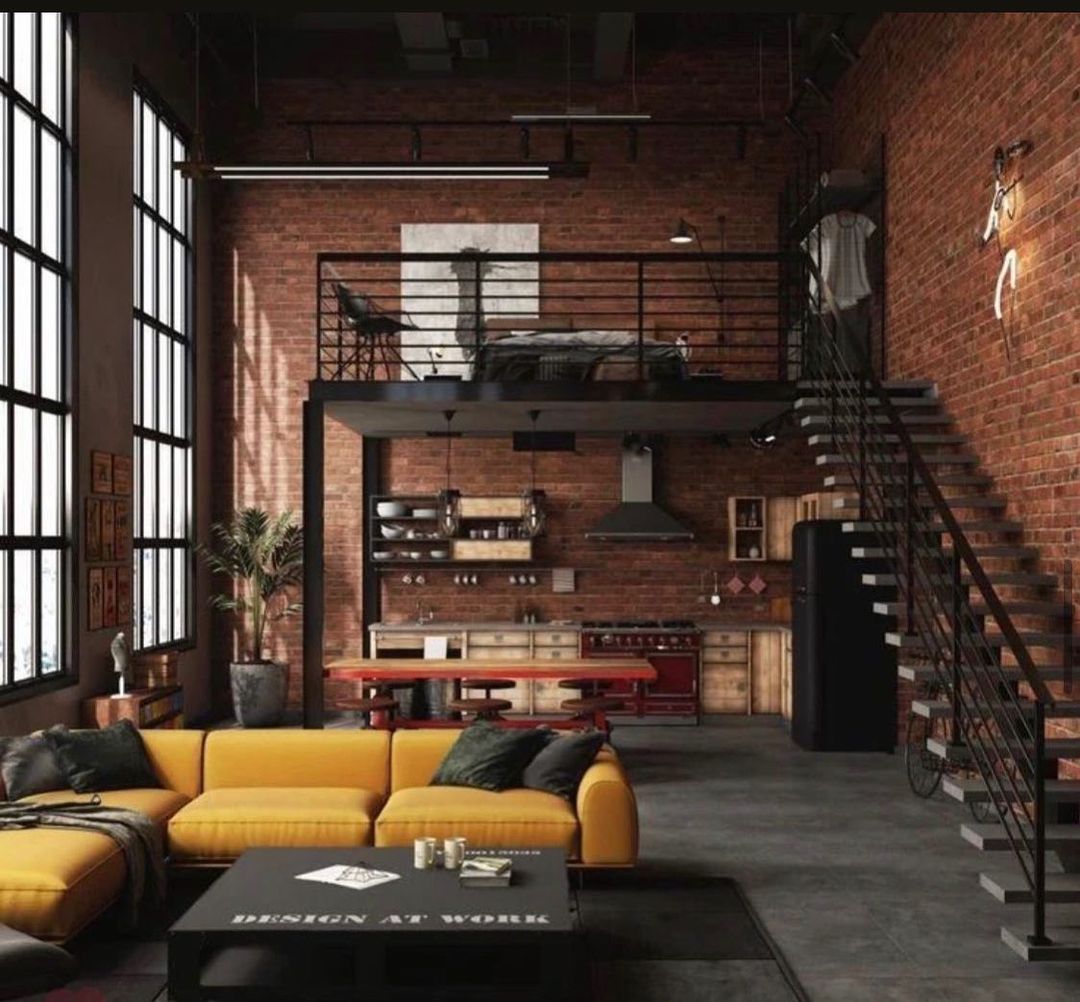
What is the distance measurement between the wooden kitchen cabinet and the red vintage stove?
1.30 metres

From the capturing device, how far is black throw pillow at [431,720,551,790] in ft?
21.3

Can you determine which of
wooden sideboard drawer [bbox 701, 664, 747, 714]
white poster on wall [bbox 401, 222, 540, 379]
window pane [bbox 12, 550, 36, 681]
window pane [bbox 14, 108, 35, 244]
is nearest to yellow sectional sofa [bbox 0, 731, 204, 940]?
window pane [bbox 12, 550, 36, 681]

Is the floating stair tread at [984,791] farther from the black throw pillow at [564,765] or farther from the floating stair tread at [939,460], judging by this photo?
the floating stair tread at [939,460]

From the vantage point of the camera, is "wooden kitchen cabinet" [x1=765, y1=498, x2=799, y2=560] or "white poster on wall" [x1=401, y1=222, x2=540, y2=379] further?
"white poster on wall" [x1=401, y1=222, x2=540, y2=379]

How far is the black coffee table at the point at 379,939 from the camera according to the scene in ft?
14.4

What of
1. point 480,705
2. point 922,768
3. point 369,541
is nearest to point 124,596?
point 480,705

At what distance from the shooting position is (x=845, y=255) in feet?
36.8

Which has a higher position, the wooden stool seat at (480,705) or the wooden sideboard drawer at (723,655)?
the wooden sideboard drawer at (723,655)

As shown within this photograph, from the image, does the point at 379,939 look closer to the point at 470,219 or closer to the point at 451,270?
the point at 451,270

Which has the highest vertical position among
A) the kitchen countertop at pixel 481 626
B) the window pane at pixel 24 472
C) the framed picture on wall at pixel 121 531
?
the window pane at pixel 24 472

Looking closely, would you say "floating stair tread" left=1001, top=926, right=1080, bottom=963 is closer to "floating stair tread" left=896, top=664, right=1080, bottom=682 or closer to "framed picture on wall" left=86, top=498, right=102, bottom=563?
"floating stair tread" left=896, top=664, right=1080, bottom=682

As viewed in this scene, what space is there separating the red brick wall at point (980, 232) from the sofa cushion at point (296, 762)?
151 inches

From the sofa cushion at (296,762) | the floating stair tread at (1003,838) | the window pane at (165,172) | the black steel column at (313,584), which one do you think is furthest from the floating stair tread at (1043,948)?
the window pane at (165,172)

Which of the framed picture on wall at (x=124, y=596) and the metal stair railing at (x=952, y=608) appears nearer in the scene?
the metal stair railing at (x=952, y=608)
